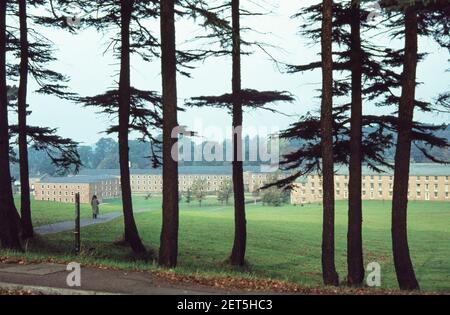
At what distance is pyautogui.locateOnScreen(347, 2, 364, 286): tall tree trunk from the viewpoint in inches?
596

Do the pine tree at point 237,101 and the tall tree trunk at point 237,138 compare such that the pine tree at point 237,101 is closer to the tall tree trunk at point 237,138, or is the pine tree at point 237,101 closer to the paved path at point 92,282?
the tall tree trunk at point 237,138

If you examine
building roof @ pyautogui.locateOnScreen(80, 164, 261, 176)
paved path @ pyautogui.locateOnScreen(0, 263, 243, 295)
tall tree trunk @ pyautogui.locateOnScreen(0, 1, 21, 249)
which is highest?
tall tree trunk @ pyautogui.locateOnScreen(0, 1, 21, 249)

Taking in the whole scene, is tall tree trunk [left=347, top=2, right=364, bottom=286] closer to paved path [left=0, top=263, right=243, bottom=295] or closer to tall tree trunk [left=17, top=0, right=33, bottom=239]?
paved path [left=0, top=263, right=243, bottom=295]

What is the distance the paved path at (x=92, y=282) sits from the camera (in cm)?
823

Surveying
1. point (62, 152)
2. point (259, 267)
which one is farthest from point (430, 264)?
point (62, 152)

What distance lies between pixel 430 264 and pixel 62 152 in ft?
68.2

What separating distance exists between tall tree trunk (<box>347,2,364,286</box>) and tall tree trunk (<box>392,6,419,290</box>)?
47.2 inches

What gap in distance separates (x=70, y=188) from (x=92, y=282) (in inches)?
4804

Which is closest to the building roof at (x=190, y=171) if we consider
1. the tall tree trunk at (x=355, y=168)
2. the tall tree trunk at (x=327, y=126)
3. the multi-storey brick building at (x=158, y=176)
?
the multi-storey brick building at (x=158, y=176)

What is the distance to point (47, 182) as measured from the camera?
418 feet

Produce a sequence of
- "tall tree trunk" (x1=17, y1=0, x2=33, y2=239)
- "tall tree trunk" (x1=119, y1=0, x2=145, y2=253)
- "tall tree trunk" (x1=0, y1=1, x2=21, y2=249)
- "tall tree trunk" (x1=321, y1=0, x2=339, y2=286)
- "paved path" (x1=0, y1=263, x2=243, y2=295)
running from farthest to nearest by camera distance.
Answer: "tall tree trunk" (x1=17, y1=0, x2=33, y2=239), "tall tree trunk" (x1=119, y1=0, x2=145, y2=253), "tall tree trunk" (x1=0, y1=1, x2=21, y2=249), "tall tree trunk" (x1=321, y1=0, x2=339, y2=286), "paved path" (x1=0, y1=263, x2=243, y2=295)

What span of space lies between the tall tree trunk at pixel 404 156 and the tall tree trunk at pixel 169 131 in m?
6.39

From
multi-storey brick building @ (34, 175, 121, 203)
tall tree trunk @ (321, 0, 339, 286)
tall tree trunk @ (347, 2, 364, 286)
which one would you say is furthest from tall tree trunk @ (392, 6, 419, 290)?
multi-storey brick building @ (34, 175, 121, 203)
